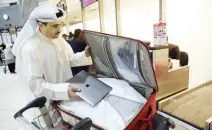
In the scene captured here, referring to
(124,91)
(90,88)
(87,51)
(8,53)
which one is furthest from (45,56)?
(8,53)

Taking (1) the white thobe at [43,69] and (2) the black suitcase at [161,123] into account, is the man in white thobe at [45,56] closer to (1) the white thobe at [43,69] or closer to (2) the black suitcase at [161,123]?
(1) the white thobe at [43,69]

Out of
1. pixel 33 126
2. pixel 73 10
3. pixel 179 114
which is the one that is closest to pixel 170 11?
pixel 179 114

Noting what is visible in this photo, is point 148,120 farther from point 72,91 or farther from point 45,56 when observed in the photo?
point 45,56

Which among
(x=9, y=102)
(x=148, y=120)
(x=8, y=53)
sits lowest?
(x=9, y=102)

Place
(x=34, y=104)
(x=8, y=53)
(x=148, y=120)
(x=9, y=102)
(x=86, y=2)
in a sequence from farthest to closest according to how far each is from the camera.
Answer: (x=8, y=53)
(x=86, y=2)
(x=9, y=102)
(x=34, y=104)
(x=148, y=120)

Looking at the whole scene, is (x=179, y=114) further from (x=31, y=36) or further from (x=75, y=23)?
(x=75, y=23)

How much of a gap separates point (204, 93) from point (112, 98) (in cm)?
74

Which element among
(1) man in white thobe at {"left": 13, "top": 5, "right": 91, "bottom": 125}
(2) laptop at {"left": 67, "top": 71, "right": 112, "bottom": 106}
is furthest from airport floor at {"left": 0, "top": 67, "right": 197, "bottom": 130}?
(2) laptop at {"left": 67, "top": 71, "right": 112, "bottom": 106}

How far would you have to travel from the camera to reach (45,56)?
1.38m

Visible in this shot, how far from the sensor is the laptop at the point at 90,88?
1065mm

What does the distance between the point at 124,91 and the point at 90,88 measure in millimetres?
207

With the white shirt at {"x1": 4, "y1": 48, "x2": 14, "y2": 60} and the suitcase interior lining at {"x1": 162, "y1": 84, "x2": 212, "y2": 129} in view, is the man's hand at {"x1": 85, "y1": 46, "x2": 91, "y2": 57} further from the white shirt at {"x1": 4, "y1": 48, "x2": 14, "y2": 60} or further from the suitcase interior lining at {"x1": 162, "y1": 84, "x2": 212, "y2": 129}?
the white shirt at {"x1": 4, "y1": 48, "x2": 14, "y2": 60}

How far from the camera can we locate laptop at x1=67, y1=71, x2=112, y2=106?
41.9 inches

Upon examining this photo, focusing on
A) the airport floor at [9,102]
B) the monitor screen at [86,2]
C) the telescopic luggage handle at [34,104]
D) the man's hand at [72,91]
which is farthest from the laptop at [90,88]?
the monitor screen at [86,2]
